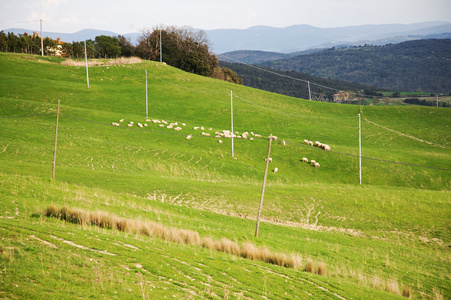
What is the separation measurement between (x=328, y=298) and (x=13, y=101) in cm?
5666

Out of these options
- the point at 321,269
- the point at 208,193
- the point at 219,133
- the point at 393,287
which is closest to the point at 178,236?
the point at 321,269

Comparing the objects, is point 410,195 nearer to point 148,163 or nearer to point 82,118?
point 148,163

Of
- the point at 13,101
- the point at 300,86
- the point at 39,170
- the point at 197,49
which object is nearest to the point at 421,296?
the point at 39,170

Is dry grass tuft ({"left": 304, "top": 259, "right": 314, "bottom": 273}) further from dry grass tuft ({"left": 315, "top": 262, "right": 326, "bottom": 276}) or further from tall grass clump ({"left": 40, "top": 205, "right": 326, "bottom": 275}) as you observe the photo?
dry grass tuft ({"left": 315, "top": 262, "right": 326, "bottom": 276})

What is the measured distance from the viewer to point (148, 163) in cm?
4141

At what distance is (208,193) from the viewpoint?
105ft

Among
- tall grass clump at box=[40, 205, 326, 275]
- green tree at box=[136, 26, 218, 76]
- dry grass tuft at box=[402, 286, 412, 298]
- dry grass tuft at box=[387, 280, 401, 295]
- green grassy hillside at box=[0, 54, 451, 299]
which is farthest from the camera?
green tree at box=[136, 26, 218, 76]

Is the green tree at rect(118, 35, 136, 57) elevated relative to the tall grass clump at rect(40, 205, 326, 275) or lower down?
elevated

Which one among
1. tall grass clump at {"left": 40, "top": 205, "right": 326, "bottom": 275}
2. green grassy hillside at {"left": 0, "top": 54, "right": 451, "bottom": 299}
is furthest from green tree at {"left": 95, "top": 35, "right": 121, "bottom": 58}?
tall grass clump at {"left": 40, "top": 205, "right": 326, "bottom": 275}

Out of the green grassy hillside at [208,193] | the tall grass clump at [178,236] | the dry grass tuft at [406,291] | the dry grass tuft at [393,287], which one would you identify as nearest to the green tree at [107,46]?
the green grassy hillside at [208,193]

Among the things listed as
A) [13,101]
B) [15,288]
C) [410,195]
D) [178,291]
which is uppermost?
[13,101]

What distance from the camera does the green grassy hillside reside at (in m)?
12.1

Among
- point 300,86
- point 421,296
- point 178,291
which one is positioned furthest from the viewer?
point 300,86

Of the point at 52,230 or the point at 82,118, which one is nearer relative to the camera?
the point at 52,230
